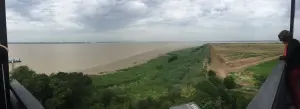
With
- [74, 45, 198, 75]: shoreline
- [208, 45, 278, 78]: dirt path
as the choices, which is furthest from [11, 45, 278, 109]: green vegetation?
[74, 45, 198, 75]: shoreline

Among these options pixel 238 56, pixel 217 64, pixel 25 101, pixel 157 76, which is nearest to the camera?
pixel 25 101

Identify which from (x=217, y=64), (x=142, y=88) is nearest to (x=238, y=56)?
(x=217, y=64)

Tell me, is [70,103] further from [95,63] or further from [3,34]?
[95,63]

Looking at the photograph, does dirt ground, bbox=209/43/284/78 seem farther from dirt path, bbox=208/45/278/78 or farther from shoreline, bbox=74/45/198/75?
shoreline, bbox=74/45/198/75

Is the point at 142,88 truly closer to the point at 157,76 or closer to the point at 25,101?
the point at 157,76

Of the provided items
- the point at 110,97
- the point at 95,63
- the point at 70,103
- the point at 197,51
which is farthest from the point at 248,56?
the point at 70,103

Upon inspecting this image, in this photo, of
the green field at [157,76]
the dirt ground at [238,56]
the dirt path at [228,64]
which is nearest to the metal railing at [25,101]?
the green field at [157,76]

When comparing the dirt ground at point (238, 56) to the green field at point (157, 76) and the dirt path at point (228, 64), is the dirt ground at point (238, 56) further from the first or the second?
the green field at point (157, 76)
